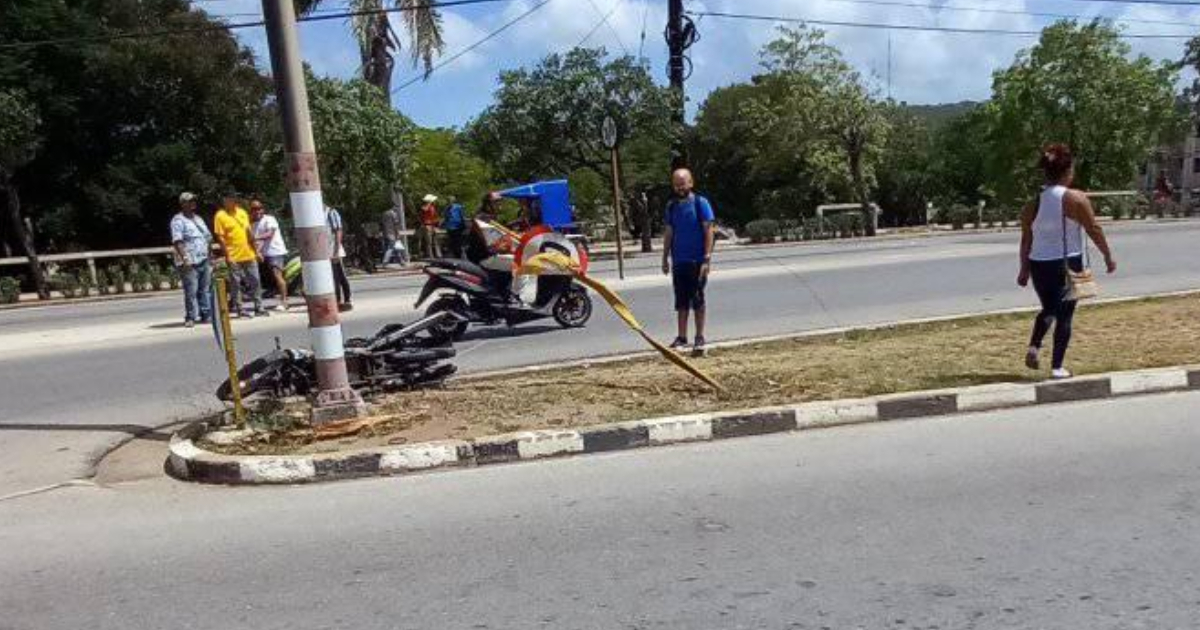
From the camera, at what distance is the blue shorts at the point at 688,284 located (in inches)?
390

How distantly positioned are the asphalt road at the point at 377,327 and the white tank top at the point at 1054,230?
3.91 metres

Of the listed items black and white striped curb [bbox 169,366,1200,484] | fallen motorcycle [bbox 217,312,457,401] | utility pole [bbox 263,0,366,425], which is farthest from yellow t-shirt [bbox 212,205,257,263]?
utility pole [bbox 263,0,366,425]

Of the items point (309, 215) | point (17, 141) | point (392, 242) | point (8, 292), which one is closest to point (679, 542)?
point (309, 215)

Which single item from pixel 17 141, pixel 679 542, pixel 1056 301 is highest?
pixel 17 141

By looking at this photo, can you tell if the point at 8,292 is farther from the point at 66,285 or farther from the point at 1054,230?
the point at 1054,230

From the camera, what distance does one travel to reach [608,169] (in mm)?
32031

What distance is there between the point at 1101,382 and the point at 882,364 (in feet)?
5.52

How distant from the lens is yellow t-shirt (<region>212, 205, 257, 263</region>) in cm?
1444

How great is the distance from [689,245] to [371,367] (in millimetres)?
3249

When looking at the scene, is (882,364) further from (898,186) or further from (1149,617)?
(898,186)

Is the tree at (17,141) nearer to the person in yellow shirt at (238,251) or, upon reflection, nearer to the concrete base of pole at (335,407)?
the person in yellow shirt at (238,251)

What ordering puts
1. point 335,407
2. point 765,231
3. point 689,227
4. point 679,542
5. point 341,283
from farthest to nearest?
point 765,231 → point 341,283 → point 689,227 → point 335,407 → point 679,542

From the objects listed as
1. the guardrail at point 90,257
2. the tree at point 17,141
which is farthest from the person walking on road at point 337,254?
the tree at point 17,141

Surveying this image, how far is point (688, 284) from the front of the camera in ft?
32.7
